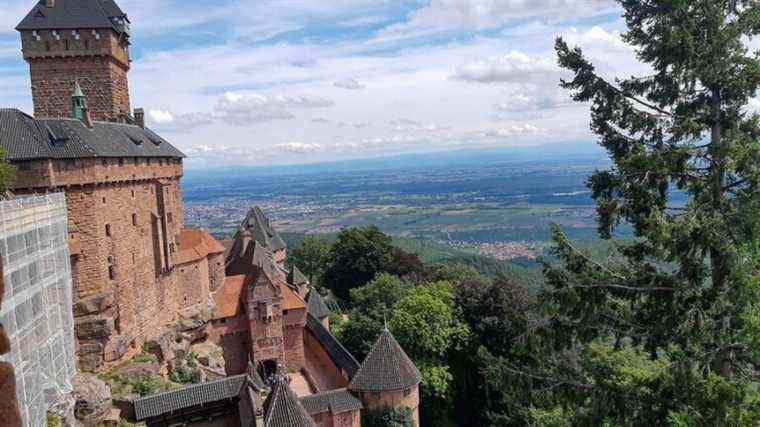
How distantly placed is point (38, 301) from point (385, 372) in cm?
1434

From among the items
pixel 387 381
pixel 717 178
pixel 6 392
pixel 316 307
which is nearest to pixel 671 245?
pixel 717 178

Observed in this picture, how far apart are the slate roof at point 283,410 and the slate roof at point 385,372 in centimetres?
510

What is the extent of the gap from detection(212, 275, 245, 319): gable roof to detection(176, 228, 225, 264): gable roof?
2076 millimetres

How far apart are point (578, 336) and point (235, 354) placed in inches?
976

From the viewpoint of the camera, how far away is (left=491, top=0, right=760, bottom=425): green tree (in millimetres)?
8422

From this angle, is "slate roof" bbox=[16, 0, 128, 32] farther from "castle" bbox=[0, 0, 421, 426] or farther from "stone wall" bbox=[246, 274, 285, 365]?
"stone wall" bbox=[246, 274, 285, 365]

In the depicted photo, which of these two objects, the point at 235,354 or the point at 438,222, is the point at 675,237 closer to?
the point at 235,354

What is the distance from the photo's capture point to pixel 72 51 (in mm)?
25312

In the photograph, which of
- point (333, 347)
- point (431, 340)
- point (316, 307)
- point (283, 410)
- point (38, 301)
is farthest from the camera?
point (316, 307)

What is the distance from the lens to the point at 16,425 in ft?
27.1

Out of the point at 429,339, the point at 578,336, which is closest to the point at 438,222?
the point at 429,339

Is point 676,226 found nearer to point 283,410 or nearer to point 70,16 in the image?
point 283,410

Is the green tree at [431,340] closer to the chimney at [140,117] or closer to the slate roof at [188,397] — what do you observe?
the slate roof at [188,397]

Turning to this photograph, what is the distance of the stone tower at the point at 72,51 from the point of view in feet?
81.3
